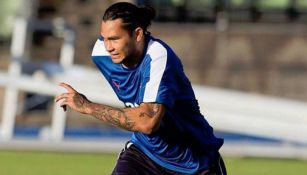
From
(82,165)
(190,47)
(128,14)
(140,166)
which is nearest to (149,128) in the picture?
(140,166)

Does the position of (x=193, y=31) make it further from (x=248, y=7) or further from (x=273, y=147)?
(x=273, y=147)

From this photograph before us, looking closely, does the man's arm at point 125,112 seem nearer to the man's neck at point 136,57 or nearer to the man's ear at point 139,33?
the man's neck at point 136,57

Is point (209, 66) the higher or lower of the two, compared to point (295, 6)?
lower

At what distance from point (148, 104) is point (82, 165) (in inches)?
365

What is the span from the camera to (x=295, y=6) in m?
28.2

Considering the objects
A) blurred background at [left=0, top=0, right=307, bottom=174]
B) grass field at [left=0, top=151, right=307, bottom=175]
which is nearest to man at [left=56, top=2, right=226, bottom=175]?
grass field at [left=0, top=151, right=307, bottom=175]

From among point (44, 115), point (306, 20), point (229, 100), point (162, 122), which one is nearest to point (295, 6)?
point (306, 20)

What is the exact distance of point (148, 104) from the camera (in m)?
7.46

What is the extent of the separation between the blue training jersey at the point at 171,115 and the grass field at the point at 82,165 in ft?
23.4

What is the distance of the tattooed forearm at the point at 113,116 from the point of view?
7484 mm

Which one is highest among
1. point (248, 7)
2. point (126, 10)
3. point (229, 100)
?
point (248, 7)

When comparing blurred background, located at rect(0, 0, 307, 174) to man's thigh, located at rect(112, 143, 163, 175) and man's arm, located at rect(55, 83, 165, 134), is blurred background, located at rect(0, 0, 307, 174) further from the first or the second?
man's arm, located at rect(55, 83, 165, 134)

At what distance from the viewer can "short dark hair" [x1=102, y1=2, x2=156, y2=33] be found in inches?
294

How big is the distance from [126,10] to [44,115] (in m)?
18.8
